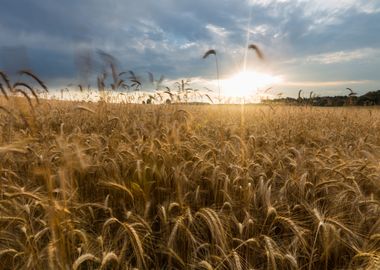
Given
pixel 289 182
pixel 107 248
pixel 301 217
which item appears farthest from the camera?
pixel 289 182

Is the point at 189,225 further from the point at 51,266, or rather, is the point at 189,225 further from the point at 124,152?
the point at 124,152

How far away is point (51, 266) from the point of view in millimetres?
1735

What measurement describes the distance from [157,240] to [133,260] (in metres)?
0.25

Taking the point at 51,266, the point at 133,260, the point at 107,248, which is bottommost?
the point at 133,260

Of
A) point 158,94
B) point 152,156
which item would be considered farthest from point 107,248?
point 158,94

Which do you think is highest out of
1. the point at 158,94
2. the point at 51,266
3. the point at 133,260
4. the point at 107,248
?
the point at 158,94

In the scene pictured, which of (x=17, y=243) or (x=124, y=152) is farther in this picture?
(x=124, y=152)

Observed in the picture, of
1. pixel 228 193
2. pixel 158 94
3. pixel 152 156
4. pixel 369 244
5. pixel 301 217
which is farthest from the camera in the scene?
pixel 158 94

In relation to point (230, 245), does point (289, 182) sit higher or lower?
higher

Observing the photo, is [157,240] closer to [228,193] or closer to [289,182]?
[228,193]

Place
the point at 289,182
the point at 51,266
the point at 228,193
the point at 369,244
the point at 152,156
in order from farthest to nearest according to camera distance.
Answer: the point at 152,156, the point at 289,182, the point at 228,193, the point at 369,244, the point at 51,266

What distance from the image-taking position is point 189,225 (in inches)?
94.0

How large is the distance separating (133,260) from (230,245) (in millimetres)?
774

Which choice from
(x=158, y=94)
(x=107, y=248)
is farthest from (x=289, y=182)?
(x=158, y=94)
